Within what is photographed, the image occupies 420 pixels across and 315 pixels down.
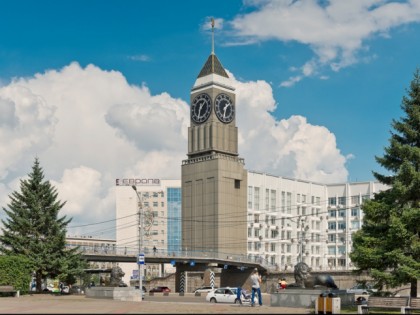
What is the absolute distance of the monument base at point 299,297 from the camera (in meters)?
34.4

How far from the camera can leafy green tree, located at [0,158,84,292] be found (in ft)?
203

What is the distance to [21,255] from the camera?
6053cm

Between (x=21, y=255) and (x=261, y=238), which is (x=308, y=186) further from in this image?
(x=21, y=255)

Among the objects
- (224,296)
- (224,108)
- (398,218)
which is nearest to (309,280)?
(398,218)

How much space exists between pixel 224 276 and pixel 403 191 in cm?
7527

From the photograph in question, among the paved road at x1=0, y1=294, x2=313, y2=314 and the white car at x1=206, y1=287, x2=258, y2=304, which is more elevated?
the paved road at x1=0, y1=294, x2=313, y2=314

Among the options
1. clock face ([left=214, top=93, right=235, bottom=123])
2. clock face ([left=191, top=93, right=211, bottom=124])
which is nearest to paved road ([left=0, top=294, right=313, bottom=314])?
clock face ([left=214, top=93, right=235, bottom=123])

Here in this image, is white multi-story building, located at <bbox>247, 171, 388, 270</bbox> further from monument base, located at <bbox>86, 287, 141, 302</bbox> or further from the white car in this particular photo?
monument base, located at <bbox>86, 287, 141, 302</bbox>

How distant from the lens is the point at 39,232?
63281 millimetres

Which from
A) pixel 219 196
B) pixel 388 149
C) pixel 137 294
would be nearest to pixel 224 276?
pixel 219 196

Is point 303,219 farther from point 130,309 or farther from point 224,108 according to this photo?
point 130,309

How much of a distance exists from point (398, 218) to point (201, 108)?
95.3m

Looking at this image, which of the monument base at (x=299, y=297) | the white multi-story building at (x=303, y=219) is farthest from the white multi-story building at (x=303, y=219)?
the monument base at (x=299, y=297)

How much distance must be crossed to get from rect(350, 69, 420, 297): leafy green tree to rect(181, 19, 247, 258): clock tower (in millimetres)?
82703
